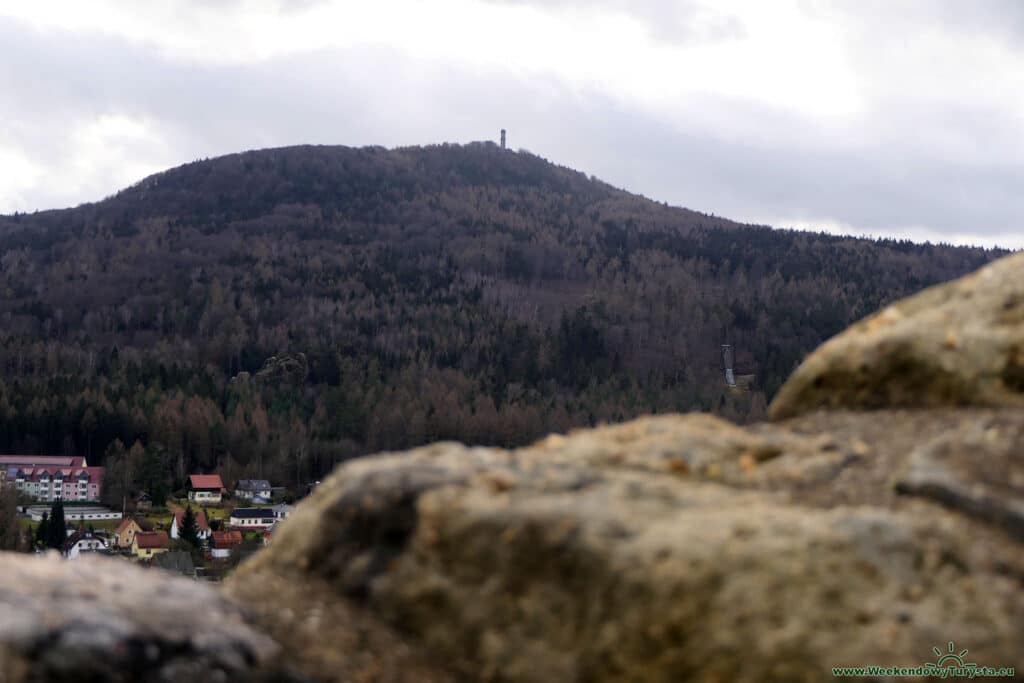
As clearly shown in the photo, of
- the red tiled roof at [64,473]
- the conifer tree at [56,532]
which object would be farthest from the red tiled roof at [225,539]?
the red tiled roof at [64,473]

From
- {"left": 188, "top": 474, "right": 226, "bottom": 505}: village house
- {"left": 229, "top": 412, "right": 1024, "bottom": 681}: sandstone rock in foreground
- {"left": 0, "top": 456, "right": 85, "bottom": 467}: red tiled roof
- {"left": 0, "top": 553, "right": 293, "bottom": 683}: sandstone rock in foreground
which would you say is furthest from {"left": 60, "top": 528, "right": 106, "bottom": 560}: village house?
{"left": 229, "top": 412, "right": 1024, "bottom": 681}: sandstone rock in foreground

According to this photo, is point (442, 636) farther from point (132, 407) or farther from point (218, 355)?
point (218, 355)

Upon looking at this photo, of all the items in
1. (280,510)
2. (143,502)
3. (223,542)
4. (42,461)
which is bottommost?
(143,502)

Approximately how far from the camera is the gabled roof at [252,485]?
114894 mm

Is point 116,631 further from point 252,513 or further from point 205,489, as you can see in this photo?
point 205,489

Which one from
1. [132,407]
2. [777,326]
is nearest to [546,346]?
[777,326]

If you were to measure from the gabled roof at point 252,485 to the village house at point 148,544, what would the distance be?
36677 millimetres

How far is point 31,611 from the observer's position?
7.12 m

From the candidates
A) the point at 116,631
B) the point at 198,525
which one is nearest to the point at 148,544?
the point at 198,525

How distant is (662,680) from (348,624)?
2.81 m

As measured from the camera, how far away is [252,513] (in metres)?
93.6

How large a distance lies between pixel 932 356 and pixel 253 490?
111 m

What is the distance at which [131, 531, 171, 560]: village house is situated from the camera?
70500mm

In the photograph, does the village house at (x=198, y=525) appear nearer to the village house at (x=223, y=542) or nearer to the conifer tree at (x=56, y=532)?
the village house at (x=223, y=542)
